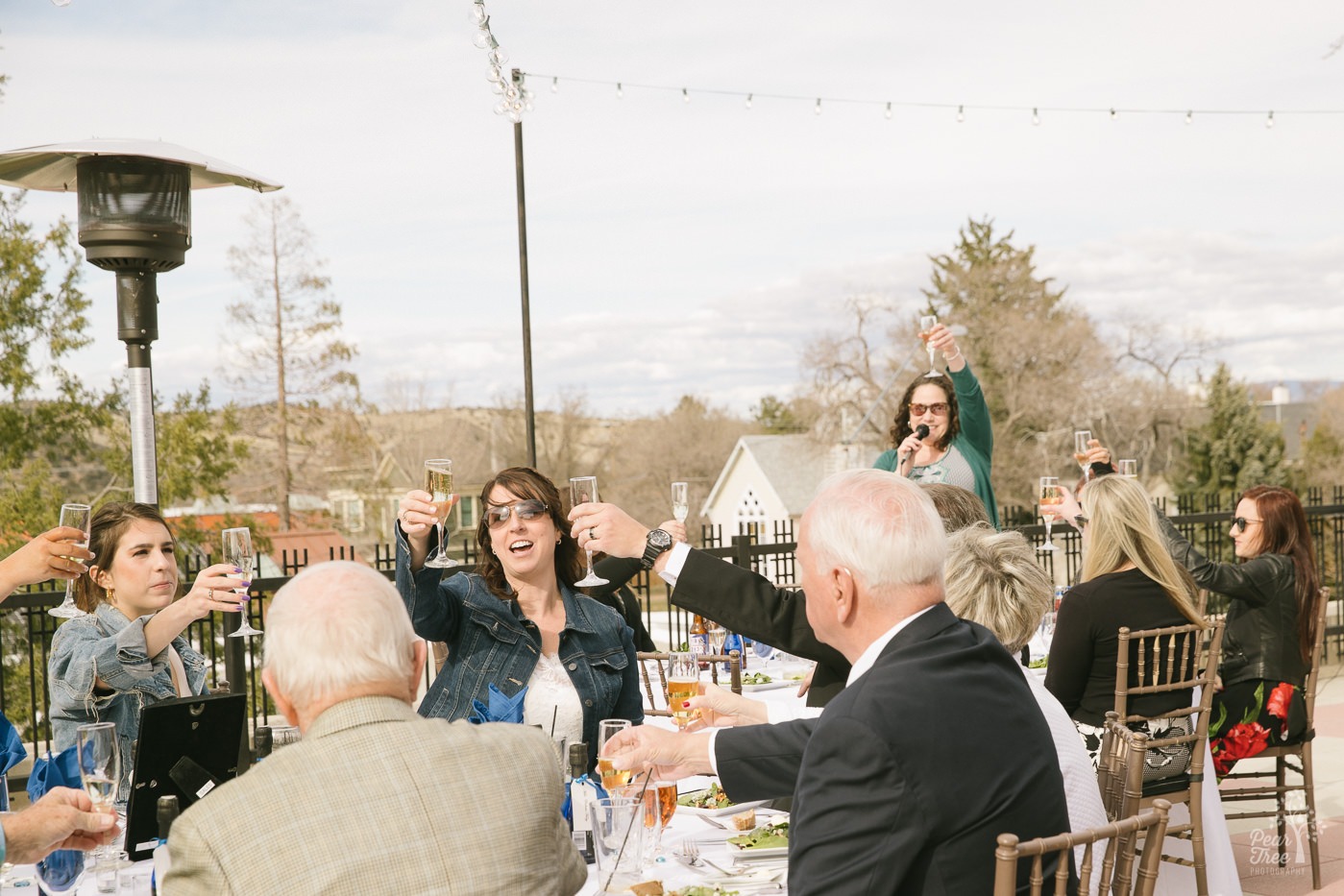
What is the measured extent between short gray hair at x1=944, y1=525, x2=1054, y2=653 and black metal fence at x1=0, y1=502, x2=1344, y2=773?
1.71 metres

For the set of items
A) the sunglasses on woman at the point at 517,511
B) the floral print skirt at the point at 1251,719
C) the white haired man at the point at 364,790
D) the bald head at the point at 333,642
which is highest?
the sunglasses on woman at the point at 517,511

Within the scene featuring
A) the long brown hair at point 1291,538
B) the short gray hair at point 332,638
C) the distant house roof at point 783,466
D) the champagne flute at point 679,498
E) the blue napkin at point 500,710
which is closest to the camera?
the short gray hair at point 332,638

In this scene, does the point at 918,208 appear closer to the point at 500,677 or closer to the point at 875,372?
the point at 875,372

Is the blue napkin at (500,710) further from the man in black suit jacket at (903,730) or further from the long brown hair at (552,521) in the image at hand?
the man in black suit jacket at (903,730)

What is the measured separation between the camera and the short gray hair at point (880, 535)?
84.4 inches

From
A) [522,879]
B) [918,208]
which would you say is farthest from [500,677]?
[918,208]

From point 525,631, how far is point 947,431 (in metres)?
3.03

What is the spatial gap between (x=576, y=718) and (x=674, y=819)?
729 mm

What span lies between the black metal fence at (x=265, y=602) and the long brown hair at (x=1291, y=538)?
3.04m

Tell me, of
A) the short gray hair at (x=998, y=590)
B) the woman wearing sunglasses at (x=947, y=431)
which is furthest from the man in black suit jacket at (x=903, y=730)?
the woman wearing sunglasses at (x=947, y=431)

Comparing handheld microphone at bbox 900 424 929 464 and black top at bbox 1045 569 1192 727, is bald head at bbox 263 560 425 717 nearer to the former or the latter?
black top at bbox 1045 569 1192 727

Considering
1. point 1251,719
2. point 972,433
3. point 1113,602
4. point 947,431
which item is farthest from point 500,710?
point 1251,719

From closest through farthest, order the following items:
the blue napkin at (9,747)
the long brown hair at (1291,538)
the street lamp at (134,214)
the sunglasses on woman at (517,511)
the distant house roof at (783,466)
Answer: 1. the blue napkin at (9,747)
2. the sunglasses on woman at (517,511)
3. the street lamp at (134,214)
4. the long brown hair at (1291,538)
5. the distant house roof at (783,466)

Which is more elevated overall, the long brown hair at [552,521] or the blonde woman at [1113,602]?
the long brown hair at [552,521]
